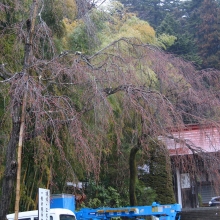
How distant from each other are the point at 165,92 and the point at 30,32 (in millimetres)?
3284

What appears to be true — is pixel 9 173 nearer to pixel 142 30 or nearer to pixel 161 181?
pixel 142 30

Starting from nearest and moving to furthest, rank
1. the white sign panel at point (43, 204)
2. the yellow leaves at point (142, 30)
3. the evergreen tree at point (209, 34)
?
the white sign panel at point (43, 204) < the yellow leaves at point (142, 30) < the evergreen tree at point (209, 34)

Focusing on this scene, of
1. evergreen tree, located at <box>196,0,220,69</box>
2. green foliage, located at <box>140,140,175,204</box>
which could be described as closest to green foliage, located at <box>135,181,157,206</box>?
green foliage, located at <box>140,140,175,204</box>

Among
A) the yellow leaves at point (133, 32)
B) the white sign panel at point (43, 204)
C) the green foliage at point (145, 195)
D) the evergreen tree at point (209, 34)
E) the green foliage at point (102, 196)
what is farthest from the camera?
the evergreen tree at point (209, 34)

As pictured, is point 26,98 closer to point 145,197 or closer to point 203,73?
point 203,73

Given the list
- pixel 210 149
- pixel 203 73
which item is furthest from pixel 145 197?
pixel 203 73

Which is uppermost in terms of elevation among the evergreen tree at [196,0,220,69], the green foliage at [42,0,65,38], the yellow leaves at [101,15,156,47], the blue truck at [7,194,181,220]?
the evergreen tree at [196,0,220,69]

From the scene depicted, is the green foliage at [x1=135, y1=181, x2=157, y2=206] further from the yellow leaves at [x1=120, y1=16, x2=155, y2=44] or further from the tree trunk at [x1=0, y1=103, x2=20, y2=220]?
the tree trunk at [x1=0, y1=103, x2=20, y2=220]

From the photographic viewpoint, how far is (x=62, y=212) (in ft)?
23.9

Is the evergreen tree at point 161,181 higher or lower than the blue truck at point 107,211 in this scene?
higher

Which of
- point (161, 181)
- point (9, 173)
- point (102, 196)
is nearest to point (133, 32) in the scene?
point (161, 181)

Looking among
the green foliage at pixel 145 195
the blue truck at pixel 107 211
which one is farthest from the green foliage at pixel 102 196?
the blue truck at pixel 107 211

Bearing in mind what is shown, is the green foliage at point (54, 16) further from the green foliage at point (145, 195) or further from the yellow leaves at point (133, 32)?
the green foliage at point (145, 195)

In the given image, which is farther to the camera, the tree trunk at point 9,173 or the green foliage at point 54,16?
the green foliage at point 54,16
